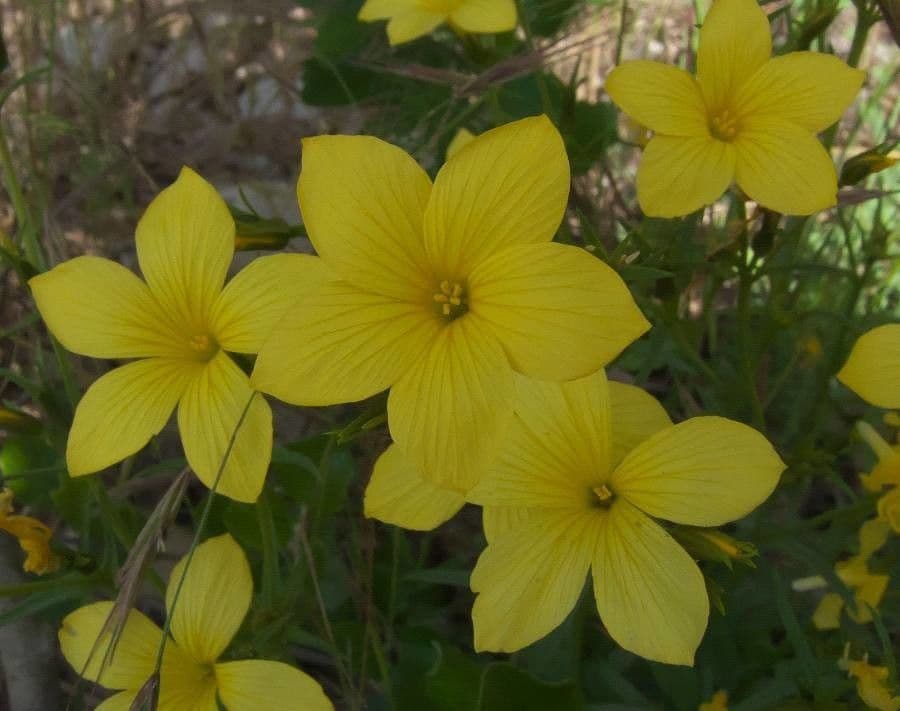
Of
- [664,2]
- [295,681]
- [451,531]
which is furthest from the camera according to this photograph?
[664,2]

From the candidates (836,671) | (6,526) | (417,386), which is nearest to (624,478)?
(417,386)

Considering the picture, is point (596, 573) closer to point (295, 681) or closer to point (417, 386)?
point (417, 386)

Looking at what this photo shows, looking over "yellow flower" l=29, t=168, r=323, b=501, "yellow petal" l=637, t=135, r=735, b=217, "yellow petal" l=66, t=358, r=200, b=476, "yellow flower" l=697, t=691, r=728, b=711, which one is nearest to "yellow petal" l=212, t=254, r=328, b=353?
"yellow flower" l=29, t=168, r=323, b=501

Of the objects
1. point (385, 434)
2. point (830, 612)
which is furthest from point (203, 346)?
point (830, 612)

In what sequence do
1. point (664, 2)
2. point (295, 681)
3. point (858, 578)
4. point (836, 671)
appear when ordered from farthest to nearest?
1. point (664, 2)
2. point (836, 671)
3. point (858, 578)
4. point (295, 681)

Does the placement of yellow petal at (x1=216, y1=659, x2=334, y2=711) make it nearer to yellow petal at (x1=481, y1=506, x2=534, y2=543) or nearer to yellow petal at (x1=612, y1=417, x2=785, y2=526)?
yellow petal at (x1=481, y1=506, x2=534, y2=543)

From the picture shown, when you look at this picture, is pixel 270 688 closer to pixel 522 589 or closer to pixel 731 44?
pixel 522 589

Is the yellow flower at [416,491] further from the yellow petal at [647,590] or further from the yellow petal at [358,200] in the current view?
the yellow petal at [358,200]
